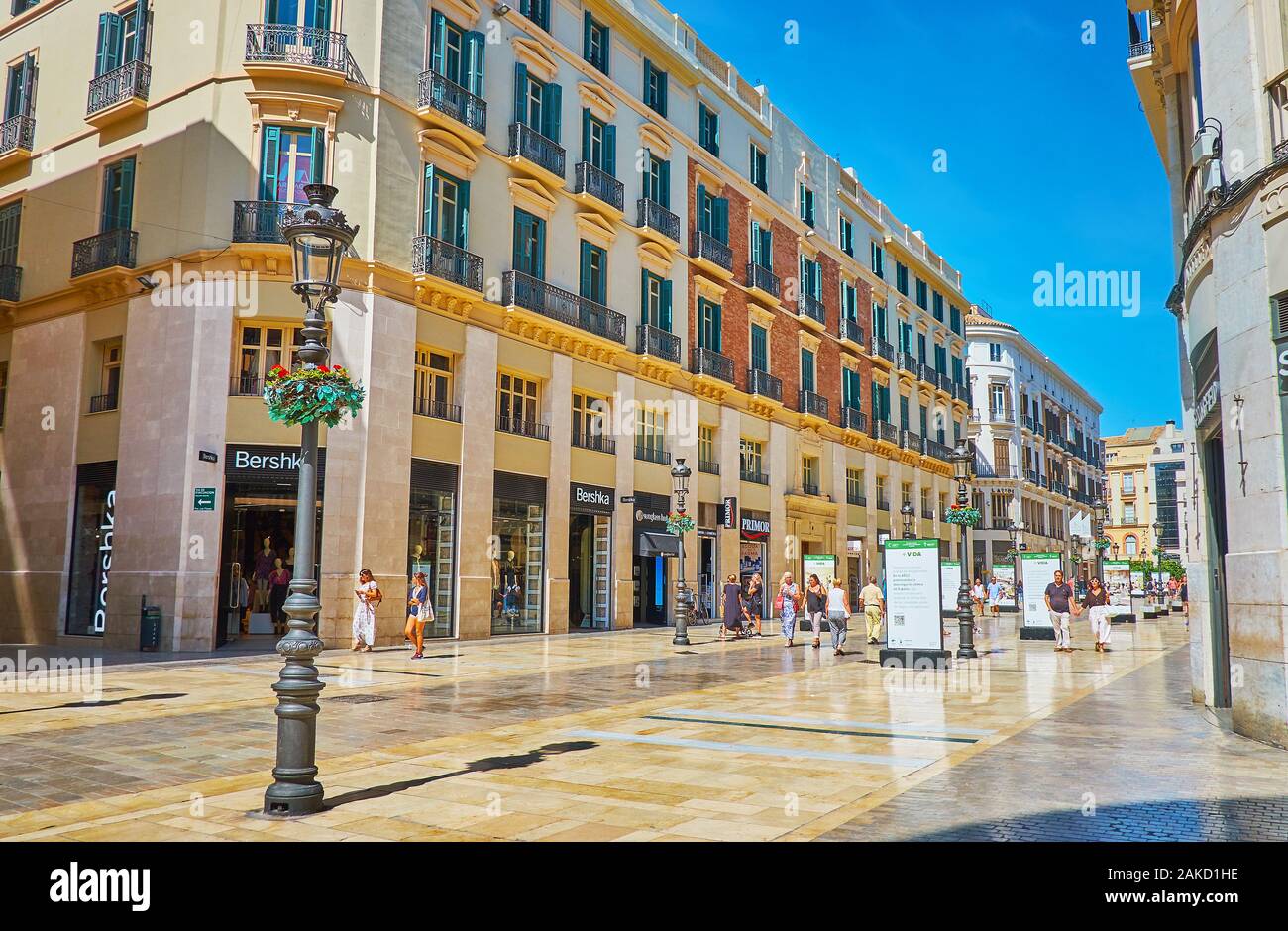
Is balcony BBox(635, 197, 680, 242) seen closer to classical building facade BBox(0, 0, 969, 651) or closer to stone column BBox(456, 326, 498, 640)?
classical building facade BBox(0, 0, 969, 651)

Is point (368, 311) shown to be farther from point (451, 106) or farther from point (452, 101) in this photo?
point (452, 101)

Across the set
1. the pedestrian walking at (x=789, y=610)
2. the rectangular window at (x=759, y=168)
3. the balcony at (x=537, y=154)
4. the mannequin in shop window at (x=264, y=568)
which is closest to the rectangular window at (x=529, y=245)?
the balcony at (x=537, y=154)

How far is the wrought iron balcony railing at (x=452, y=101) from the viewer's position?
896 inches

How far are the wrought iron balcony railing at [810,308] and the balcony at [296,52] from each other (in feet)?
74.3

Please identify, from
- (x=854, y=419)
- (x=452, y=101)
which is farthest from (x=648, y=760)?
(x=854, y=419)

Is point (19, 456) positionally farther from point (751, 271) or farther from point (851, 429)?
point (851, 429)

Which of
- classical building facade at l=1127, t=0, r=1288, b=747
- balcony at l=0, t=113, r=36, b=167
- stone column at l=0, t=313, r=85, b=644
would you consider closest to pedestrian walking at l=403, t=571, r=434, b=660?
stone column at l=0, t=313, r=85, b=644

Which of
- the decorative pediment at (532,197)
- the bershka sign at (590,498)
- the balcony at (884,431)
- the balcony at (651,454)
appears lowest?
the bershka sign at (590,498)

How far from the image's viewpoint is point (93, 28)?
79.1 ft

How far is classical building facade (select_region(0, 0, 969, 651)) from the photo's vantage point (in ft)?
67.2

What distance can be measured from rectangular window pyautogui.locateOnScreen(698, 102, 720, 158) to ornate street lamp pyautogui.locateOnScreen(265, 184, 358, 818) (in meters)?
28.4

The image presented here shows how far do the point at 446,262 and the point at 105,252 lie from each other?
775 centimetres

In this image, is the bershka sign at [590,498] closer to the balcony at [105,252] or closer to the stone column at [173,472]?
the stone column at [173,472]
